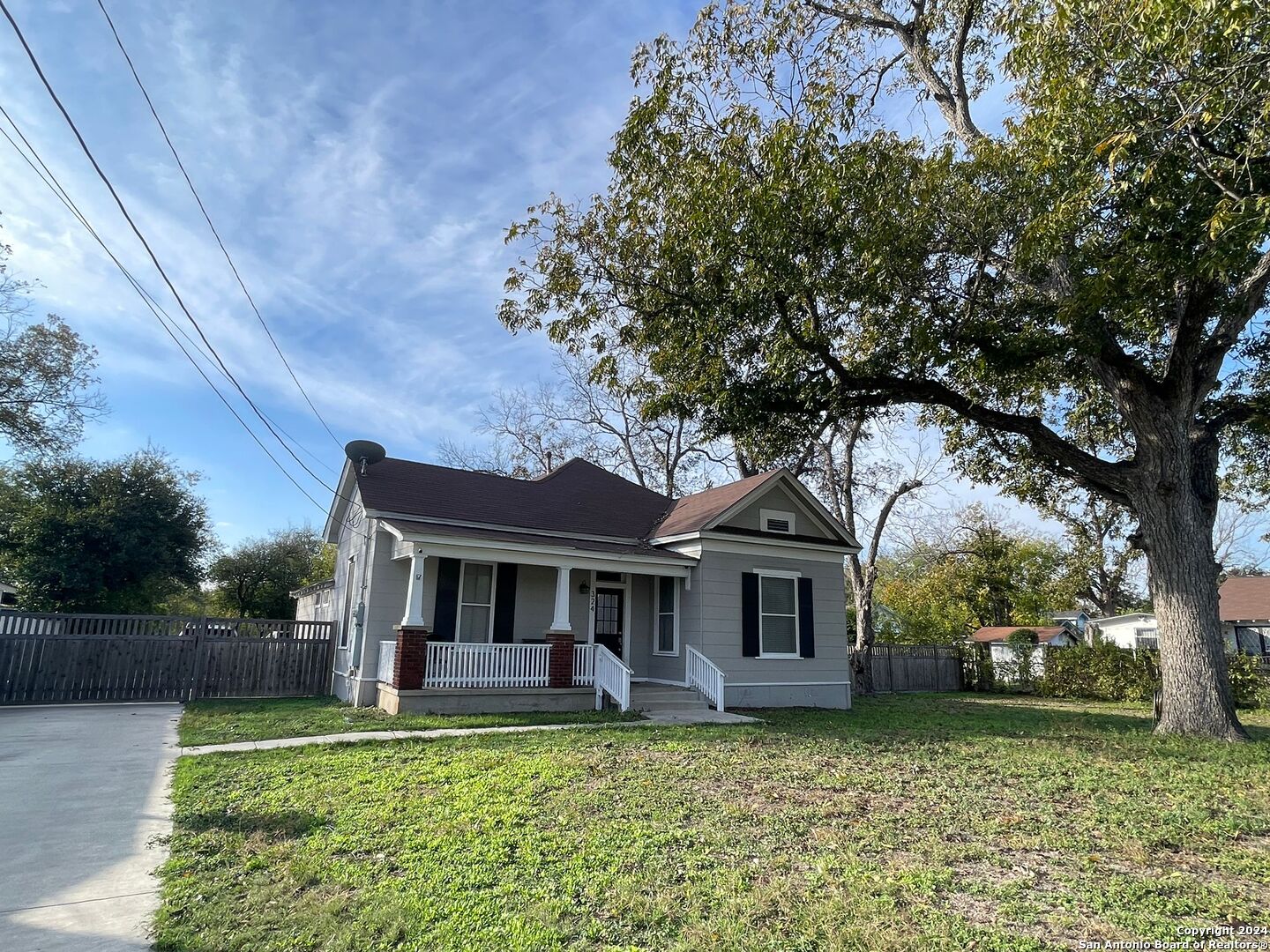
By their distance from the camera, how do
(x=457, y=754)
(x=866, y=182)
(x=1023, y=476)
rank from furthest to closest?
(x=1023, y=476) → (x=866, y=182) → (x=457, y=754)

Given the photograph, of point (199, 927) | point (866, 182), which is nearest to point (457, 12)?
point (866, 182)

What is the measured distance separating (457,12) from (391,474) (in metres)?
8.88

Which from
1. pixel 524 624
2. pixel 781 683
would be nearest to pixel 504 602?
pixel 524 624

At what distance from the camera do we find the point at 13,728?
9.51m

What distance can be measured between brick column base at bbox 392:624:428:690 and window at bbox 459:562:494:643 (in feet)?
6.06

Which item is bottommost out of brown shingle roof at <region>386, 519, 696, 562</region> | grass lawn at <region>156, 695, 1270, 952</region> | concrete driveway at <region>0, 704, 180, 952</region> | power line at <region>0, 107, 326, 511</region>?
concrete driveway at <region>0, 704, 180, 952</region>

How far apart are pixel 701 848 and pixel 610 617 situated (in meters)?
9.82

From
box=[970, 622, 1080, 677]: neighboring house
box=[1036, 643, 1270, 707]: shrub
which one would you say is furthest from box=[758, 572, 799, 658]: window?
box=[970, 622, 1080, 677]: neighboring house

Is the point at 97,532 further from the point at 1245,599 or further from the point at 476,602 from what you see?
the point at 1245,599

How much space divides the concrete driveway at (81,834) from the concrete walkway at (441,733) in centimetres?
67

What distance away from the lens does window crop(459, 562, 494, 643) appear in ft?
42.8

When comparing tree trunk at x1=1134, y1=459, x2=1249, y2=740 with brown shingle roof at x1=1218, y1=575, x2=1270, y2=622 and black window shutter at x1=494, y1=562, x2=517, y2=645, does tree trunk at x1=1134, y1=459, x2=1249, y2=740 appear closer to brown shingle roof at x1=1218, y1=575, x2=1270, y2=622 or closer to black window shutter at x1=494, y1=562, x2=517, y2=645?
black window shutter at x1=494, y1=562, x2=517, y2=645

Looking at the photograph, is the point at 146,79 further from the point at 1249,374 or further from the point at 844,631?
the point at 1249,374

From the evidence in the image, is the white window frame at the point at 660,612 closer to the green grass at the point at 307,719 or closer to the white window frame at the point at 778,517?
the white window frame at the point at 778,517
